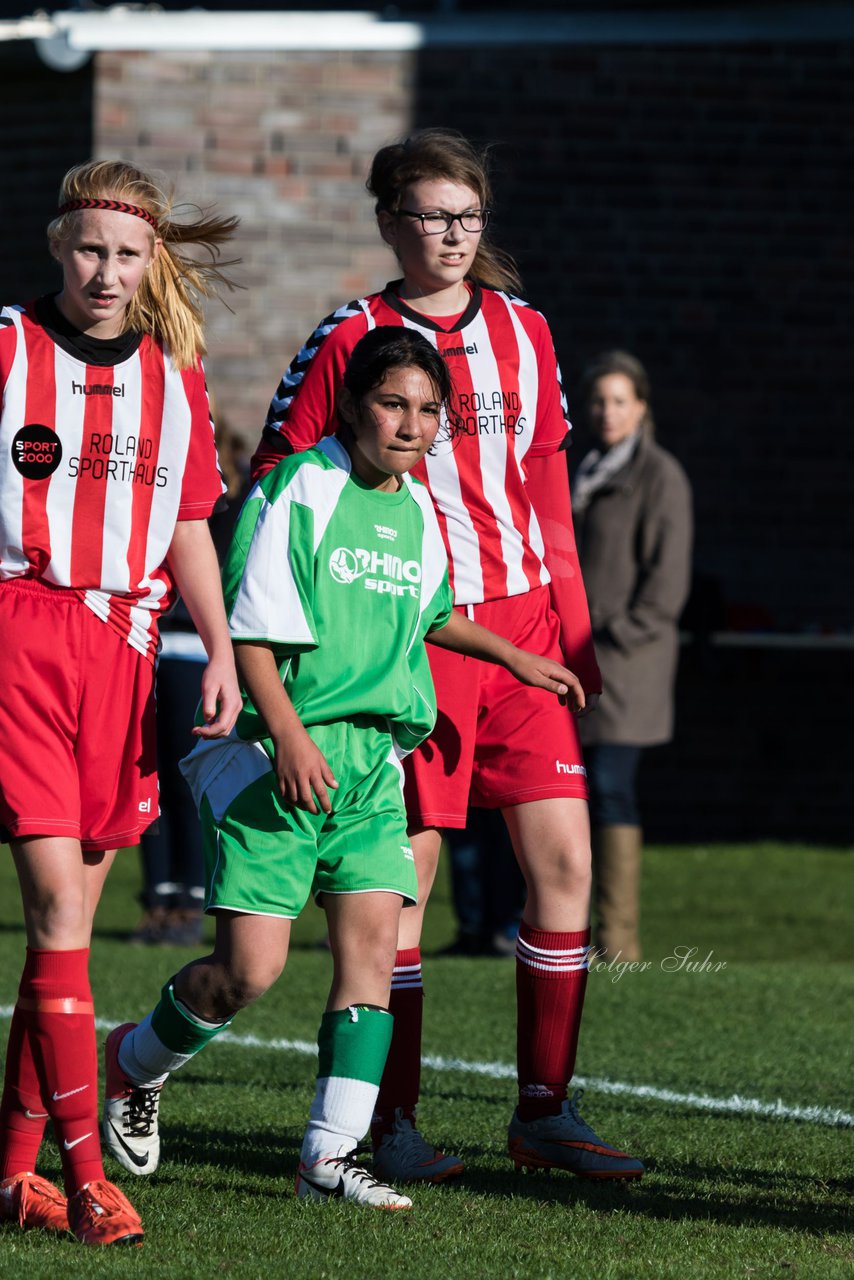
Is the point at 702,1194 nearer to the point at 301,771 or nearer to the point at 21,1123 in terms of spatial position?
the point at 301,771

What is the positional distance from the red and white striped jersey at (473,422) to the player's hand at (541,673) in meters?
0.25

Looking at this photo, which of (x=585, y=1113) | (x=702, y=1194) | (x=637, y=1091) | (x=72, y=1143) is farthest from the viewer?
(x=637, y=1091)

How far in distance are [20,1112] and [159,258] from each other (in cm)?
166

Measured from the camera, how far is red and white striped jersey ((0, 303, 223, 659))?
3576 mm

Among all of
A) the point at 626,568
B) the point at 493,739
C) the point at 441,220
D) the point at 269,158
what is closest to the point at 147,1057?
the point at 493,739

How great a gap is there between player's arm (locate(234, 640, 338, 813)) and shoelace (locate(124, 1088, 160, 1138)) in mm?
785

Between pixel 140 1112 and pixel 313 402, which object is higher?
pixel 313 402

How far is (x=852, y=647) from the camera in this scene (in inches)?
441

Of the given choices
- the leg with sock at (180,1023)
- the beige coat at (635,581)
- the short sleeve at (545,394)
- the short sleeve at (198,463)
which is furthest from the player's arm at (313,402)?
the beige coat at (635,581)

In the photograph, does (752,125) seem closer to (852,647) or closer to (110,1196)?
(852,647)

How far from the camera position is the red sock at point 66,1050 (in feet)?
11.5

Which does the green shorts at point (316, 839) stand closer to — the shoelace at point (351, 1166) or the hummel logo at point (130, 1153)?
the shoelace at point (351, 1166)

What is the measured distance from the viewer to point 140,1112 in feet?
13.3

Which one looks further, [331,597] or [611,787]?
[611,787]
